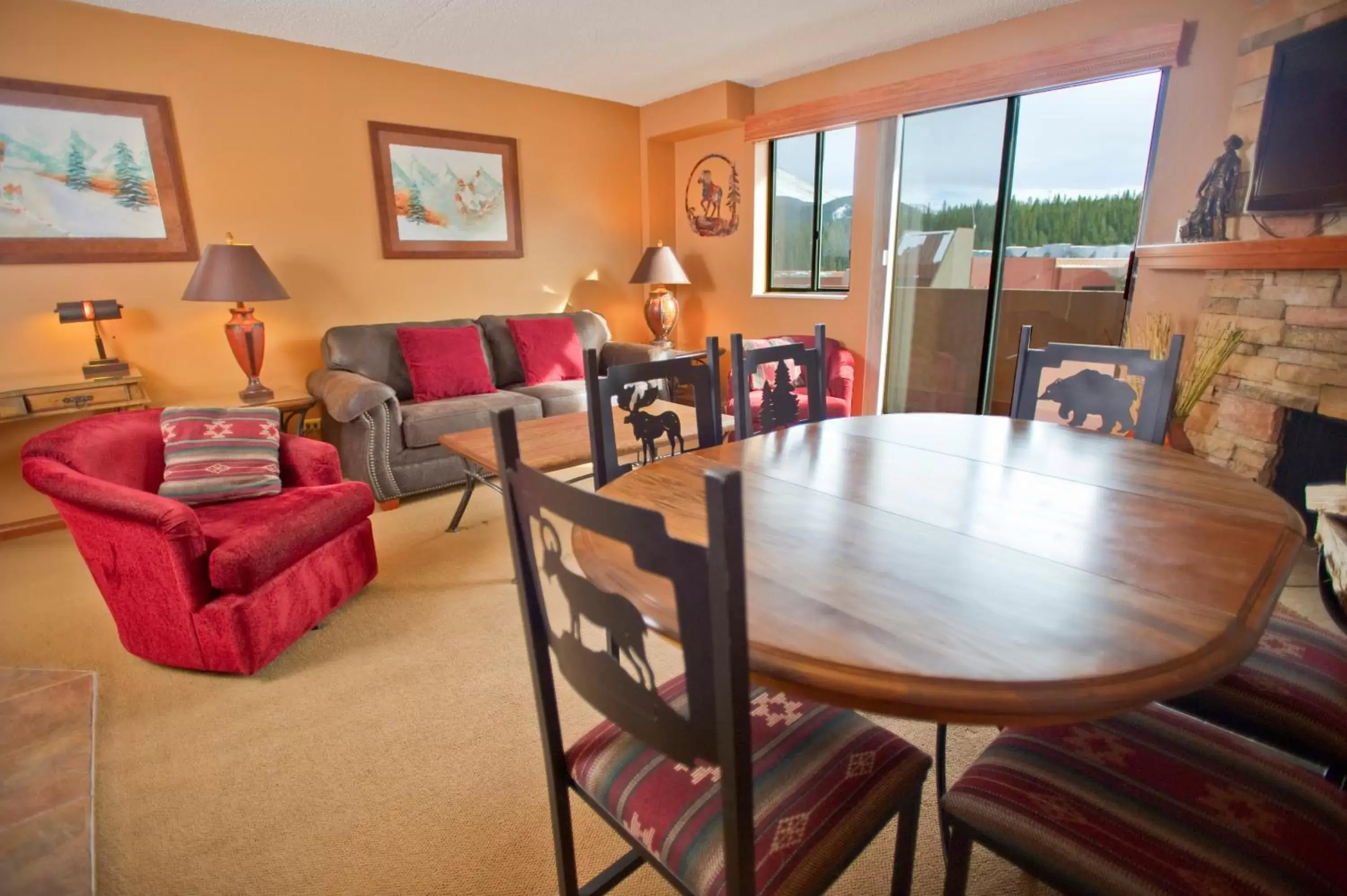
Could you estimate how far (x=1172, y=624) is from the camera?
76cm

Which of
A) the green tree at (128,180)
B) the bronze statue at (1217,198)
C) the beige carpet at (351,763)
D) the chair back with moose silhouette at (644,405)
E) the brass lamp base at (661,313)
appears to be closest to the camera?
the beige carpet at (351,763)

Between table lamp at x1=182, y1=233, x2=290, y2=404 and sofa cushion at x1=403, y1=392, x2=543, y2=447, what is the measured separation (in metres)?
0.78

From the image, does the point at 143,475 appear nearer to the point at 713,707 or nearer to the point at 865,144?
the point at 713,707

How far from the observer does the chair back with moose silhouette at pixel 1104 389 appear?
173cm

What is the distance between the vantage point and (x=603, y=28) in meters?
3.36

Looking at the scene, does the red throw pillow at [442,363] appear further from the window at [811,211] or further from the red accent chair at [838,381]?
the window at [811,211]

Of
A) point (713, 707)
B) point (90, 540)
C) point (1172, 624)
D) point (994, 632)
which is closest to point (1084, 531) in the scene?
point (1172, 624)

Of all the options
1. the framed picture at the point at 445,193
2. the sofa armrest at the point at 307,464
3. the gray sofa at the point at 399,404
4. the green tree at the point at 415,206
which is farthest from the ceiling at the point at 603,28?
the sofa armrest at the point at 307,464

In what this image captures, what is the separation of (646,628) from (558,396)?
326 cm

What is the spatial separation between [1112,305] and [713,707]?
3.75m

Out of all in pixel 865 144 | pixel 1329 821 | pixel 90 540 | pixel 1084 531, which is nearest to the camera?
pixel 1329 821

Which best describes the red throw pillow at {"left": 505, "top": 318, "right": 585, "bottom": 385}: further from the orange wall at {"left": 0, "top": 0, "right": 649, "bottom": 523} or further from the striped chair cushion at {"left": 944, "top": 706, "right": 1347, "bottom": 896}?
the striped chair cushion at {"left": 944, "top": 706, "right": 1347, "bottom": 896}

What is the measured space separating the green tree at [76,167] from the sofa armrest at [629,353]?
2802 mm

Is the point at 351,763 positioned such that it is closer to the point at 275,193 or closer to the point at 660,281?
the point at 275,193
